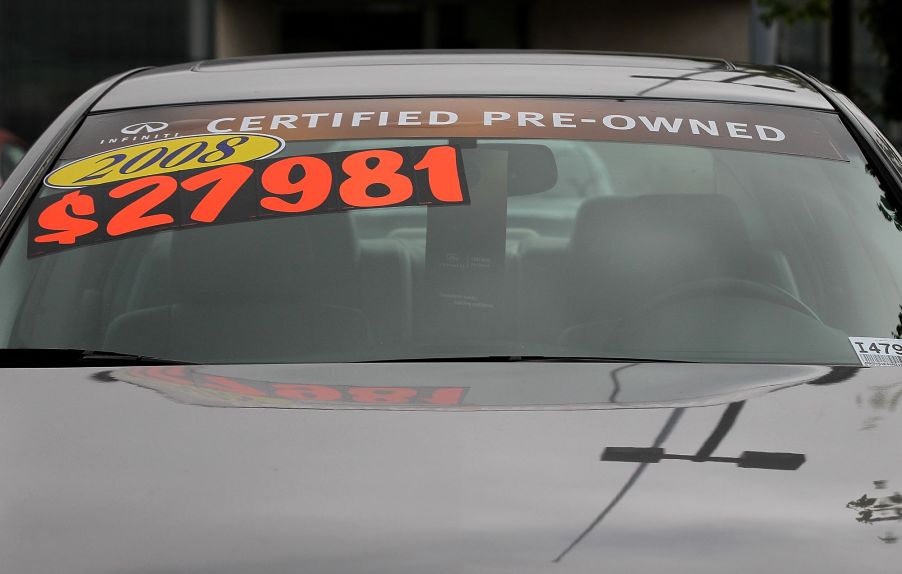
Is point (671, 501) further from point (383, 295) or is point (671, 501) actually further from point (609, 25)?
point (609, 25)

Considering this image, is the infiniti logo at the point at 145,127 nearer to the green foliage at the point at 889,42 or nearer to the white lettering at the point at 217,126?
the white lettering at the point at 217,126

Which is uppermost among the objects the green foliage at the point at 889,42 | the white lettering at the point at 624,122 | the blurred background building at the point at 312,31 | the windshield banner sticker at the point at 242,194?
the blurred background building at the point at 312,31

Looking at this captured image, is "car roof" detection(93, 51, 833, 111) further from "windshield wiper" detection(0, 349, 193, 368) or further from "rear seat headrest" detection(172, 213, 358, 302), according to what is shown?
"windshield wiper" detection(0, 349, 193, 368)

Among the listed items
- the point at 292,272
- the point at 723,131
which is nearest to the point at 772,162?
the point at 723,131

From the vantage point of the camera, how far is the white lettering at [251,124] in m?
2.62

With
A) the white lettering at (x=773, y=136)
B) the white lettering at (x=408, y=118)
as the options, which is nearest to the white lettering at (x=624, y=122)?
the white lettering at (x=773, y=136)

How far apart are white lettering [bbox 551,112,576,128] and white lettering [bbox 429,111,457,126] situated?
0.19m

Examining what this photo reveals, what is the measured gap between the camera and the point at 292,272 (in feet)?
8.31

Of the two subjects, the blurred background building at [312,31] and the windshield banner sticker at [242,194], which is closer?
the windshield banner sticker at [242,194]

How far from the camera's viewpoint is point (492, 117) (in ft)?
8.67

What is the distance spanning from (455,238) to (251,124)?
452 millimetres

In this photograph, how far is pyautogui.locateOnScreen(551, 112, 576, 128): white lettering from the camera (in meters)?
2.59

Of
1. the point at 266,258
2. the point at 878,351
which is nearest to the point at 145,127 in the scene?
the point at 266,258

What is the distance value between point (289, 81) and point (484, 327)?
29.1 inches
